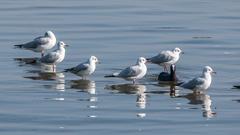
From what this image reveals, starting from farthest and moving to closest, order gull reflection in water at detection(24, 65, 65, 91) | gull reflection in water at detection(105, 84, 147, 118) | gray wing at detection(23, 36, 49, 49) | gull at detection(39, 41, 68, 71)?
gray wing at detection(23, 36, 49, 49) < gull at detection(39, 41, 68, 71) < gull reflection in water at detection(24, 65, 65, 91) < gull reflection in water at detection(105, 84, 147, 118)

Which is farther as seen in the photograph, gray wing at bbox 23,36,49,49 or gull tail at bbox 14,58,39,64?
gray wing at bbox 23,36,49,49

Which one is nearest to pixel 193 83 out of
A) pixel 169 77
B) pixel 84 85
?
pixel 169 77

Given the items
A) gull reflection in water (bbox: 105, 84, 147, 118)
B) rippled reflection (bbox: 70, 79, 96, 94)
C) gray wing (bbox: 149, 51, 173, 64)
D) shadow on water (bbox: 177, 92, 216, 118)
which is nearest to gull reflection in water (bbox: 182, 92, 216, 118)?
shadow on water (bbox: 177, 92, 216, 118)

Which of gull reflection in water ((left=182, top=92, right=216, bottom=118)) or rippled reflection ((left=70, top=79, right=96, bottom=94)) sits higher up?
rippled reflection ((left=70, top=79, right=96, bottom=94))

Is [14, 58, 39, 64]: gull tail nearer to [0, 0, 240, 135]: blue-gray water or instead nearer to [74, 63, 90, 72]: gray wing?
[0, 0, 240, 135]: blue-gray water

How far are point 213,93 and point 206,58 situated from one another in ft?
15.0

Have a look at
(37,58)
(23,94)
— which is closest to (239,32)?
(37,58)

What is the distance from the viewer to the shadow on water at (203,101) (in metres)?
20.3

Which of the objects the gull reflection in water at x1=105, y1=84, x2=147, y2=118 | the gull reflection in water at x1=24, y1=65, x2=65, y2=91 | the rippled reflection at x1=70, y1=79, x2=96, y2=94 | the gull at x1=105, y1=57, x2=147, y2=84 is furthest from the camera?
the gull at x1=105, y1=57, x2=147, y2=84

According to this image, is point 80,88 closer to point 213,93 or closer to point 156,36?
point 213,93

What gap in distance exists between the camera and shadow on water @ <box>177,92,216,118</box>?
20.3 metres

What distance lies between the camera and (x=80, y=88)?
76.4 ft

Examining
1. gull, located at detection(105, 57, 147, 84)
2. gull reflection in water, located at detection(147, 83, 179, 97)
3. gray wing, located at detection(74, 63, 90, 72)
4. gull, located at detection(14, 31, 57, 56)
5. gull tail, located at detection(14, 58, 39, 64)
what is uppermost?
gull, located at detection(14, 31, 57, 56)

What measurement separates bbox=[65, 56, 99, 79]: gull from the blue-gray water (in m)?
0.23
